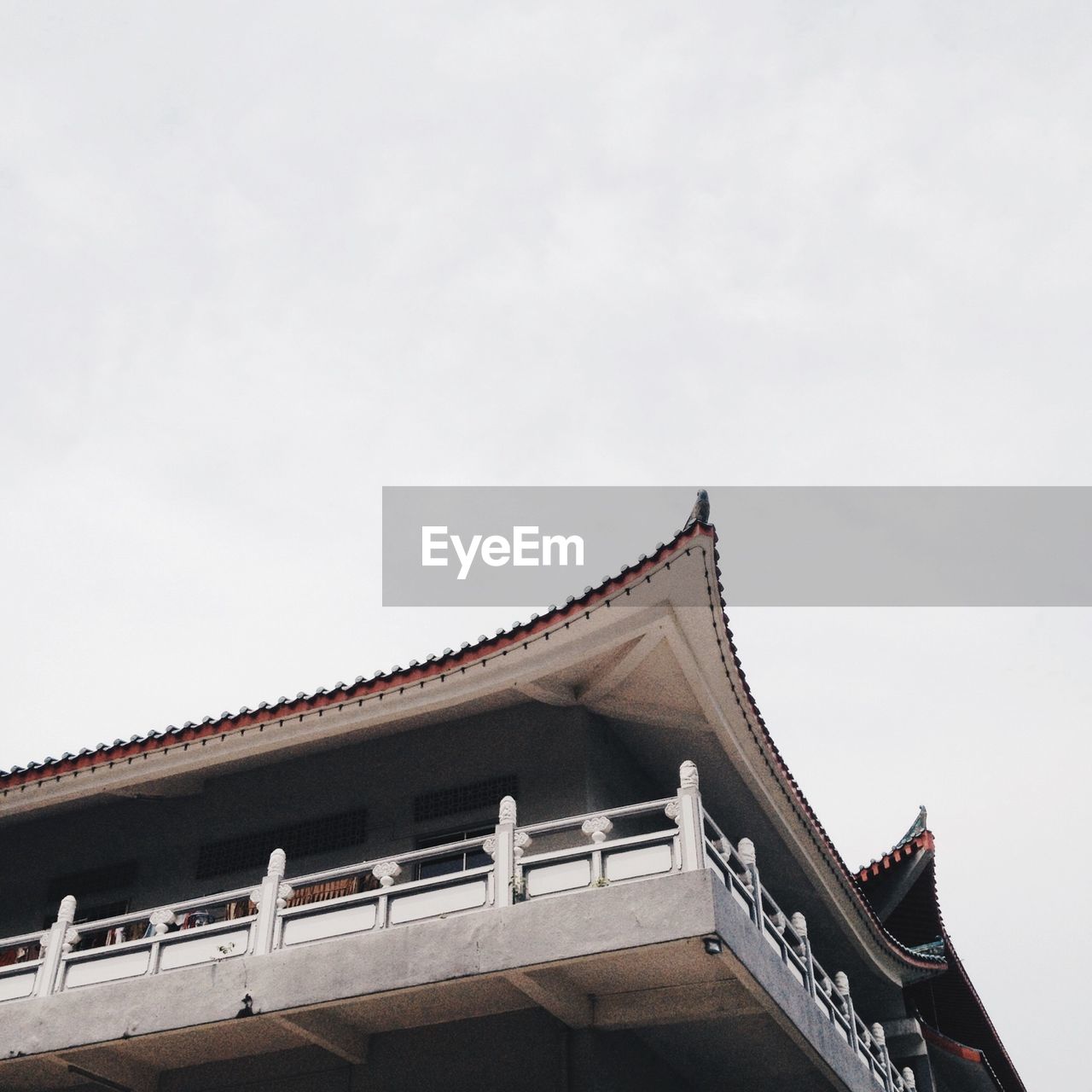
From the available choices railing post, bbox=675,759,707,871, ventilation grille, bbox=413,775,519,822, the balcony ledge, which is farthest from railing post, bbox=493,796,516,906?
ventilation grille, bbox=413,775,519,822

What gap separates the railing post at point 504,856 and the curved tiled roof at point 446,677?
2.03 meters

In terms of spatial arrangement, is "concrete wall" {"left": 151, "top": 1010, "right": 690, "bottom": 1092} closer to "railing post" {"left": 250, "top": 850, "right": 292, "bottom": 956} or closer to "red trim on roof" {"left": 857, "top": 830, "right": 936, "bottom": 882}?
"railing post" {"left": 250, "top": 850, "right": 292, "bottom": 956}

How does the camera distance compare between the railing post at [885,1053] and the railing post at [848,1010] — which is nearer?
the railing post at [848,1010]

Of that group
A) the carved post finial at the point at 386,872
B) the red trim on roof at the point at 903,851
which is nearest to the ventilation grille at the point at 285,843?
the carved post finial at the point at 386,872

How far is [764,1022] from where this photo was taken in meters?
12.1

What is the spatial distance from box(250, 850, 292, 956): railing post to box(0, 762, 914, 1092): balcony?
16mm

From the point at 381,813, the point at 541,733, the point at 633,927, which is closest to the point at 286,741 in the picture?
the point at 381,813

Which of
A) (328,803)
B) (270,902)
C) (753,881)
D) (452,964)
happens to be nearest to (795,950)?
(753,881)

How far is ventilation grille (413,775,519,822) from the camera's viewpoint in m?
13.5

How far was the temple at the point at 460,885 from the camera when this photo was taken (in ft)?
35.5

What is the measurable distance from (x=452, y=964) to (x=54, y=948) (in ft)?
13.3

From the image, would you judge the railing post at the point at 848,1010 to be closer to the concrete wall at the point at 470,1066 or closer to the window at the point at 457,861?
the concrete wall at the point at 470,1066

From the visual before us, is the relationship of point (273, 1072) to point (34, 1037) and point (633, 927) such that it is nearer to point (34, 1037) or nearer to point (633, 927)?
point (34, 1037)

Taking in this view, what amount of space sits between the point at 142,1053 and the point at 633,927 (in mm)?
5170
